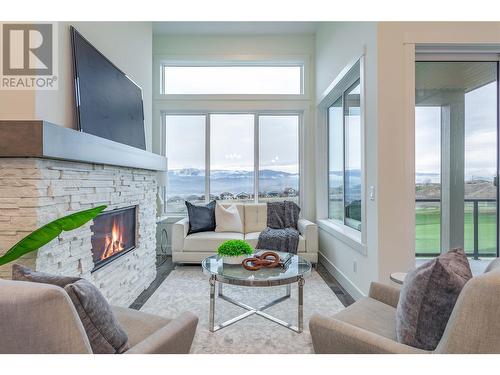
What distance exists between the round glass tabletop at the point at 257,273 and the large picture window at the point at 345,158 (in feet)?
3.90

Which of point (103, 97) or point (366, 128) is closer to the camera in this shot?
point (103, 97)

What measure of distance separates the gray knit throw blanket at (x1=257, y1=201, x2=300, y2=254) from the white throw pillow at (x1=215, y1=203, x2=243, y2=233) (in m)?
0.44

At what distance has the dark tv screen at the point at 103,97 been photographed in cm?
225

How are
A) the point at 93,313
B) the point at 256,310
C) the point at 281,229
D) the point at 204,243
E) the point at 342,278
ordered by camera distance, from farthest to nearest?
the point at 281,229 → the point at 204,243 → the point at 342,278 → the point at 256,310 → the point at 93,313

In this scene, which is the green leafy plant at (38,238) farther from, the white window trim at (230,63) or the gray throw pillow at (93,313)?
the white window trim at (230,63)

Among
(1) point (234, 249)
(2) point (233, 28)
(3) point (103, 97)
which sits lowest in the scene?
(1) point (234, 249)

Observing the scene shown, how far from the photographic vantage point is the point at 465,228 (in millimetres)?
2736

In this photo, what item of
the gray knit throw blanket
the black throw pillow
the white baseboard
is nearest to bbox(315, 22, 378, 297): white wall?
the white baseboard

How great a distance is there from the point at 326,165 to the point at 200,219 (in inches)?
85.3

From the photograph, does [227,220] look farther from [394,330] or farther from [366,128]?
[394,330]

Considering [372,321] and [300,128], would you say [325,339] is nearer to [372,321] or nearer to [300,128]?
[372,321]

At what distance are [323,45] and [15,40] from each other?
3781 millimetres

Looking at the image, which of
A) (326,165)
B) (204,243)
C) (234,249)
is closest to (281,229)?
(204,243)

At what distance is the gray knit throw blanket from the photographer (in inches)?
152
